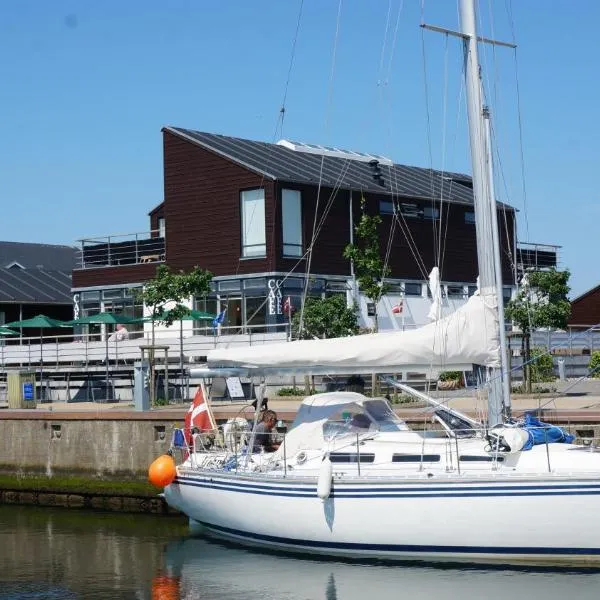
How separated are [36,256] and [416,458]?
5900 cm

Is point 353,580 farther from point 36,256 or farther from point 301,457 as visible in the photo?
point 36,256

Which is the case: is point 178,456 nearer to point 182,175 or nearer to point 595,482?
point 595,482

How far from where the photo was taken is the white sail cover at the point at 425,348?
20328 millimetres

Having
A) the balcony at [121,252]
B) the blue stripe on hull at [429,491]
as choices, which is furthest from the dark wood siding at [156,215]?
the blue stripe on hull at [429,491]

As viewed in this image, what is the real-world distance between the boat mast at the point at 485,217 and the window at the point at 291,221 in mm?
25504

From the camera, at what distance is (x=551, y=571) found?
1836 cm

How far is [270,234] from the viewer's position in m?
45.7

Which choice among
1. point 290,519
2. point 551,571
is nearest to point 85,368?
point 290,519

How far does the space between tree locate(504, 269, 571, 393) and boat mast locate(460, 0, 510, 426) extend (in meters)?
16.5

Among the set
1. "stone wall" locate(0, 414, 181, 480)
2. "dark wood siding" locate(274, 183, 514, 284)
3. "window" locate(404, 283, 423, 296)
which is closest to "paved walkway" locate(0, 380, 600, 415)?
"stone wall" locate(0, 414, 181, 480)

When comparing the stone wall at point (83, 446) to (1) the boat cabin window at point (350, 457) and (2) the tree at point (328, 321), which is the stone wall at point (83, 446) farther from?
(2) the tree at point (328, 321)

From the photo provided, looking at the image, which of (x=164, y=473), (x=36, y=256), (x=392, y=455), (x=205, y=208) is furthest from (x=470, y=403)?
(x=36, y=256)

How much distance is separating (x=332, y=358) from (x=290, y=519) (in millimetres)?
2769

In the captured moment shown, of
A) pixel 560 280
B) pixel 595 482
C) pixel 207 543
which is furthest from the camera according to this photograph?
pixel 560 280
